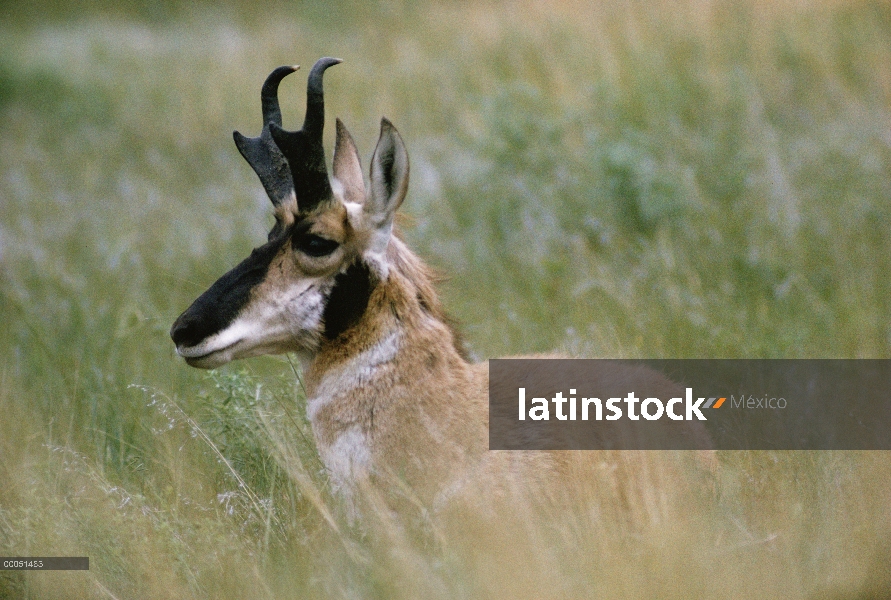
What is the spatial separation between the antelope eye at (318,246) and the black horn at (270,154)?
0.32m

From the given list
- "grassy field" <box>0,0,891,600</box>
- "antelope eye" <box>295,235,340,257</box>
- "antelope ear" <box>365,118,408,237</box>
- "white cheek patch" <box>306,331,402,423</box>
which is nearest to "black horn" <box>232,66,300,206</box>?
"antelope eye" <box>295,235,340,257</box>

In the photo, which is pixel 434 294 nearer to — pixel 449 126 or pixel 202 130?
pixel 449 126

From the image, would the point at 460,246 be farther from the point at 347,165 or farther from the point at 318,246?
the point at 318,246

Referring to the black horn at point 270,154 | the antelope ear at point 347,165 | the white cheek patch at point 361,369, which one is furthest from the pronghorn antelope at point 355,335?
the antelope ear at point 347,165

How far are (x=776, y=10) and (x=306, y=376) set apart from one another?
8.83 meters

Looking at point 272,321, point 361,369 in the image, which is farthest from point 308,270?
point 361,369

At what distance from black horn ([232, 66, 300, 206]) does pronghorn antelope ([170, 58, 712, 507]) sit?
21 centimetres

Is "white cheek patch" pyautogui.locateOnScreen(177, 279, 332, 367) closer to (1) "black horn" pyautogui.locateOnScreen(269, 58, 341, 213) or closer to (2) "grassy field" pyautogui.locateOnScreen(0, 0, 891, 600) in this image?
(1) "black horn" pyautogui.locateOnScreen(269, 58, 341, 213)

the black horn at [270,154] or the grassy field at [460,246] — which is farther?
the black horn at [270,154]

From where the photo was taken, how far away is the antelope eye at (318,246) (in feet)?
15.9

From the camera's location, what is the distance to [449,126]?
1213cm

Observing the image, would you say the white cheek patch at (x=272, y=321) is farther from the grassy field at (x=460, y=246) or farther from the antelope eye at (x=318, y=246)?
the grassy field at (x=460, y=246)

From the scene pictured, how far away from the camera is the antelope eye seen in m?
4.84

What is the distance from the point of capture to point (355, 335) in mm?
4840
